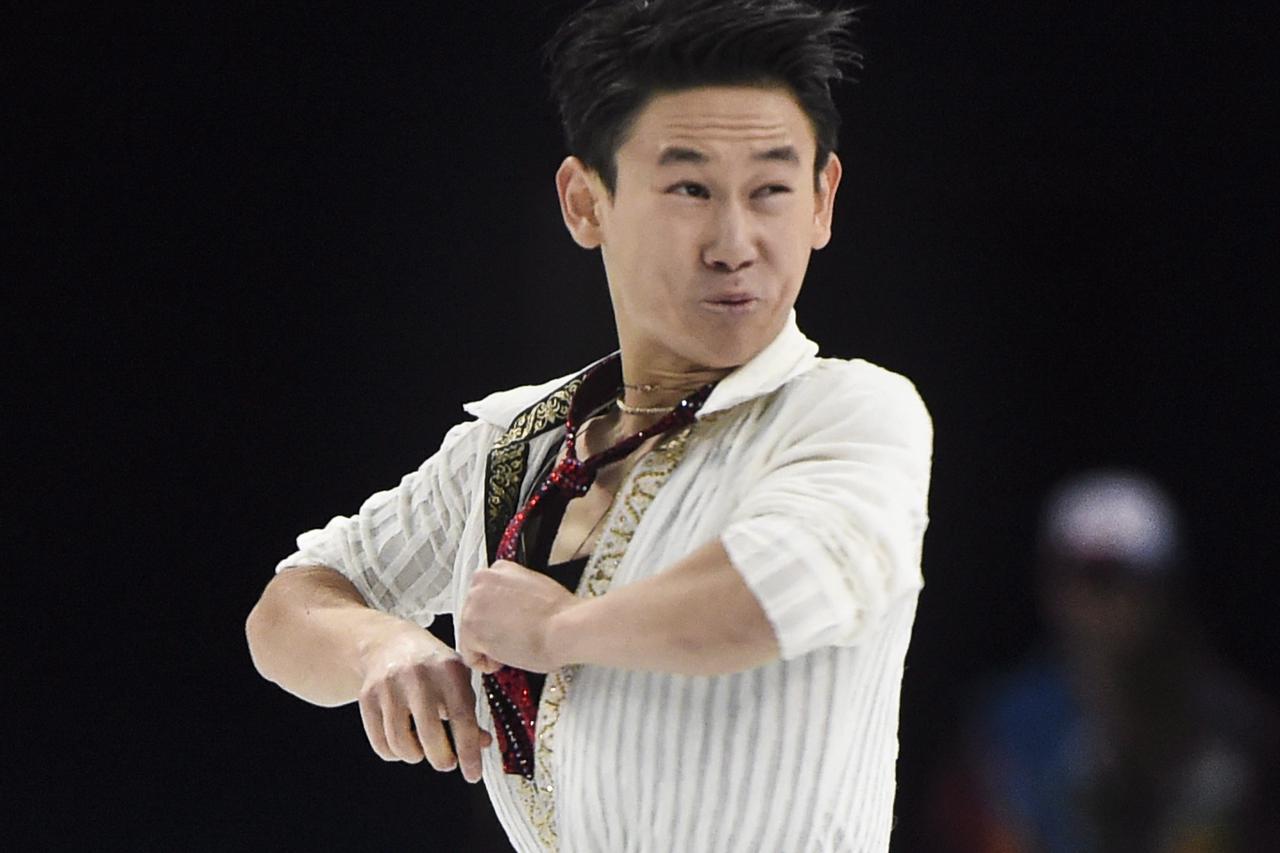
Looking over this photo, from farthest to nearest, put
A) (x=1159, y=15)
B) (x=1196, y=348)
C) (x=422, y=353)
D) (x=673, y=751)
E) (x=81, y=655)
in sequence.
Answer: (x=81, y=655) < (x=422, y=353) < (x=1159, y=15) < (x=1196, y=348) < (x=673, y=751)

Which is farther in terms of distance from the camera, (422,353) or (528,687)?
(422,353)

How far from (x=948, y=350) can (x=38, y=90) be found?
3.16 ft

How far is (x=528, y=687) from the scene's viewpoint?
3.43 feet

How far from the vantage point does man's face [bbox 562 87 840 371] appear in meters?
1.02

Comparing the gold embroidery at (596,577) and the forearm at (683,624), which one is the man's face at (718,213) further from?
the forearm at (683,624)

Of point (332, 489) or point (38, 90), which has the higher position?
point (38, 90)

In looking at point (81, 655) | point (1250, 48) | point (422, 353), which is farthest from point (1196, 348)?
point (81, 655)

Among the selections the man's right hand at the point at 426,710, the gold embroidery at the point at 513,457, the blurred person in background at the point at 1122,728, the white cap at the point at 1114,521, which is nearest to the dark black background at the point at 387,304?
the white cap at the point at 1114,521

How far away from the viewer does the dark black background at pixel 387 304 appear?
1655 millimetres

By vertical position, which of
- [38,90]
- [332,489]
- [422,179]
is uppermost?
[38,90]

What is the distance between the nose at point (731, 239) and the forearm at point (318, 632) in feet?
0.85

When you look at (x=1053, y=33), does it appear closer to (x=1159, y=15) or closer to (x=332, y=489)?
(x=1159, y=15)

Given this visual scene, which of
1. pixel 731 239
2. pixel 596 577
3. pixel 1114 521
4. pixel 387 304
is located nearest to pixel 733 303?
pixel 731 239

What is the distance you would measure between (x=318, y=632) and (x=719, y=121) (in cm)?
37
